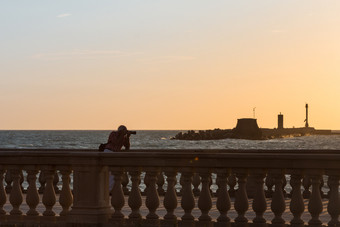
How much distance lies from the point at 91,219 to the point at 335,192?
135 inches

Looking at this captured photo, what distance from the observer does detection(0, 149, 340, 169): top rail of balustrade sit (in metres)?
10.9

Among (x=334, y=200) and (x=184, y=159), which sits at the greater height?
(x=184, y=159)

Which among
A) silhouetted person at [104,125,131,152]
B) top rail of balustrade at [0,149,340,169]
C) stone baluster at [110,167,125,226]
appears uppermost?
silhouetted person at [104,125,131,152]

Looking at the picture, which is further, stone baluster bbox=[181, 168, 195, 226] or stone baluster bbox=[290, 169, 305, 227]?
stone baluster bbox=[181, 168, 195, 226]

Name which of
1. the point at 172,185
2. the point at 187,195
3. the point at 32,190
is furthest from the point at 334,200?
the point at 32,190

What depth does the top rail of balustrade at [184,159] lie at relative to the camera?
10859mm

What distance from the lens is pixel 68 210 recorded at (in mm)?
12180

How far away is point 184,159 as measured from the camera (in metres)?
11.5

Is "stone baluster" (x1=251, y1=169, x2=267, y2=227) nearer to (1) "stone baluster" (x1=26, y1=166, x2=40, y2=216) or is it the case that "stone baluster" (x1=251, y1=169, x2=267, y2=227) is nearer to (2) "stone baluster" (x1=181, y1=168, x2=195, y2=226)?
(2) "stone baluster" (x1=181, y1=168, x2=195, y2=226)

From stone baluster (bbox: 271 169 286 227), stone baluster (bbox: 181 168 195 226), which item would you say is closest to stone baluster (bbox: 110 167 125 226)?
stone baluster (bbox: 181 168 195 226)

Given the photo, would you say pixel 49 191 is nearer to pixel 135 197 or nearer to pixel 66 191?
pixel 66 191

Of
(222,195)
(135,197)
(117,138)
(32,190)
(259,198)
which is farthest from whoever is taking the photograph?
(117,138)

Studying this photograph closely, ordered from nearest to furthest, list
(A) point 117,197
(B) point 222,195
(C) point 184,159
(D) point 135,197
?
(B) point 222,195 < (C) point 184,159 < (D) point 135,197 < (A) point 117,197

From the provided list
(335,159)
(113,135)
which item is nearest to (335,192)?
(335,159)
